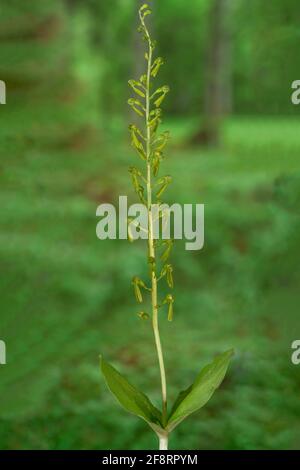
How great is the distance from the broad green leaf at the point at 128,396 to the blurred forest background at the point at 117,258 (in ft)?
1.30

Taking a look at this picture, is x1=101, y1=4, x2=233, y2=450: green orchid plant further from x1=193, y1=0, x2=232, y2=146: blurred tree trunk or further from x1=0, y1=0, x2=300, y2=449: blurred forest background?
x1=193, y1=0, x2=232, y2=146: blurred tree trunk

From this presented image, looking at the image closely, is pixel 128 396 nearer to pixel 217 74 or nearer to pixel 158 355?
pixel 158 355

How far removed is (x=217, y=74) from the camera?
3242 millimetres

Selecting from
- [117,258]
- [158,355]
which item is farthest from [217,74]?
[158,355]

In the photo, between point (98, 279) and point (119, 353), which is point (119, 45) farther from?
point (119, 353)

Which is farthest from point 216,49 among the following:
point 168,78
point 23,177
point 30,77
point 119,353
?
point 119,353

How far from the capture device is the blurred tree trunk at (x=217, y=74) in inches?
126

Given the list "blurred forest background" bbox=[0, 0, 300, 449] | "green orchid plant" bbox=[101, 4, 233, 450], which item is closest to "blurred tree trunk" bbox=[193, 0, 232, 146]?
"blurred forest background" bbox=[0, 0, 300, 449]

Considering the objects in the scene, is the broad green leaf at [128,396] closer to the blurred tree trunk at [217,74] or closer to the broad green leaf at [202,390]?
the broad green leaf at [202,390]

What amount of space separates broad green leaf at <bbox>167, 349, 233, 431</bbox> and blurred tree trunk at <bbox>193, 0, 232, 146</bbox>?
112 inches

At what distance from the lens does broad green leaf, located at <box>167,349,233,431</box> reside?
1.75 ft

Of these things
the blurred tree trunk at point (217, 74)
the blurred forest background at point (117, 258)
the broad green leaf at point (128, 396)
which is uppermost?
the blurred tree trunk at point (217, 74)

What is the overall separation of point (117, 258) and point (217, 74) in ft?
4.96

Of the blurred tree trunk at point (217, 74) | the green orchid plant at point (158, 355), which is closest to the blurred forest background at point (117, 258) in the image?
the blurred tree trunk at point (217, 74)
